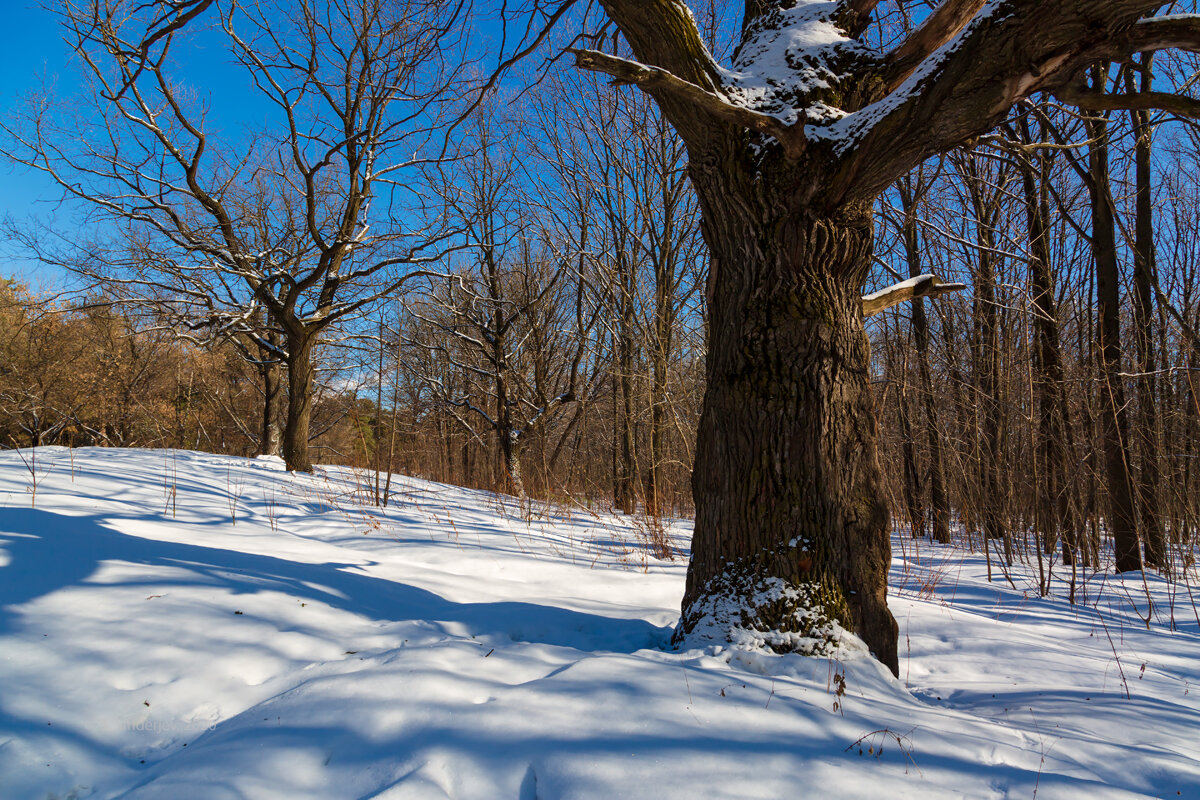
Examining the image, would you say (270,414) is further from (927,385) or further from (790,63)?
A: (790,63)

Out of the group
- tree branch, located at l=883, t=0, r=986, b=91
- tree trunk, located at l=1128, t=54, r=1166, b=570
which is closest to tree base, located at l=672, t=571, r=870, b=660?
tree branch, located at l=883, t=0, r=986, b=91

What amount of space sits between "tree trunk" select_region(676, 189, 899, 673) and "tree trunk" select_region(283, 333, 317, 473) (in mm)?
8398

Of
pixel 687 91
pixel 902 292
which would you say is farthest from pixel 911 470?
pixel 687 91

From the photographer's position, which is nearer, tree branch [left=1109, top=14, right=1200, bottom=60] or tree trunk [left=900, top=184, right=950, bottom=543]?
tree branch [left=1109, top=14, right=1200, bottom=60]

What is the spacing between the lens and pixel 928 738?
1.63 meters

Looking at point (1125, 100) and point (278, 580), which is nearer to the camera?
point (1125, 100)

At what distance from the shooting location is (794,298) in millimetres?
2449

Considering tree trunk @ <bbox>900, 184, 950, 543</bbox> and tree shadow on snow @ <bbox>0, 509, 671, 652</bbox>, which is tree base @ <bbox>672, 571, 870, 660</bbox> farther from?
tree trunk @ <bbox>900, 184, 950, 543</bbox>

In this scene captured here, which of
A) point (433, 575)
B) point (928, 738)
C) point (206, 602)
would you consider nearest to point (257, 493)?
point (433, 575)

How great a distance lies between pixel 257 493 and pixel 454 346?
13165 mm

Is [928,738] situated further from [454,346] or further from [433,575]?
[454,346]

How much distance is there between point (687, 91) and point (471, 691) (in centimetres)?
223

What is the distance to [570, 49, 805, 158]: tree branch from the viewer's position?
6.60ft

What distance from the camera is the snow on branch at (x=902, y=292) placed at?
283 cm
